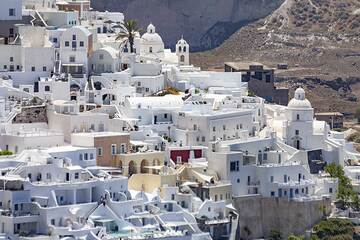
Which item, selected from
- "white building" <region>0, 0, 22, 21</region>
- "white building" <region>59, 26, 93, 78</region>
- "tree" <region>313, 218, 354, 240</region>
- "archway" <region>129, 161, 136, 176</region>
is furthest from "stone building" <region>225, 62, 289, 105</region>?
"archway" <region>129, 161, 136, 176</region>

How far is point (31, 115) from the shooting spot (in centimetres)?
10369

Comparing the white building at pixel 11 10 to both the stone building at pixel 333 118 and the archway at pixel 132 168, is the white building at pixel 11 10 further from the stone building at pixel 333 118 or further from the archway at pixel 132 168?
the stone building at pixel 333 118

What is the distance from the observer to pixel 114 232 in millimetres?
95438

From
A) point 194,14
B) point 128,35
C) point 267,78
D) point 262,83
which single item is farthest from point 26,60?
point 194,14

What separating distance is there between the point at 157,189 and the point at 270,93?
3240 centimetres

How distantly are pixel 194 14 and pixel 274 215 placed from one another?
70741mm

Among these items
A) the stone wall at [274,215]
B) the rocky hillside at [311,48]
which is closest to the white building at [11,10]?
the stone wall at [274,215]

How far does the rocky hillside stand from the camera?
15388 cm

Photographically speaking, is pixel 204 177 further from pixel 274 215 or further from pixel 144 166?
pixel 274 215

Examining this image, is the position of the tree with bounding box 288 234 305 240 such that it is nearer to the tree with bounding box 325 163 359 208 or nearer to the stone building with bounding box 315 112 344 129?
the tree with bounding box 325 163 359 208

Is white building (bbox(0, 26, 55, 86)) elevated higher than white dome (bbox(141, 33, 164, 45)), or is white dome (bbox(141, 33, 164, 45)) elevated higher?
white dome (bbox(141, 33, 164, 45))

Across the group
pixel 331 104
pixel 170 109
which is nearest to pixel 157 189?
pixel 170 109

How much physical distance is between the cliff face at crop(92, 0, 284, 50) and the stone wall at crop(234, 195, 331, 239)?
6454 cm

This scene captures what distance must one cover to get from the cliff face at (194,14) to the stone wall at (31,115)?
211 feet
